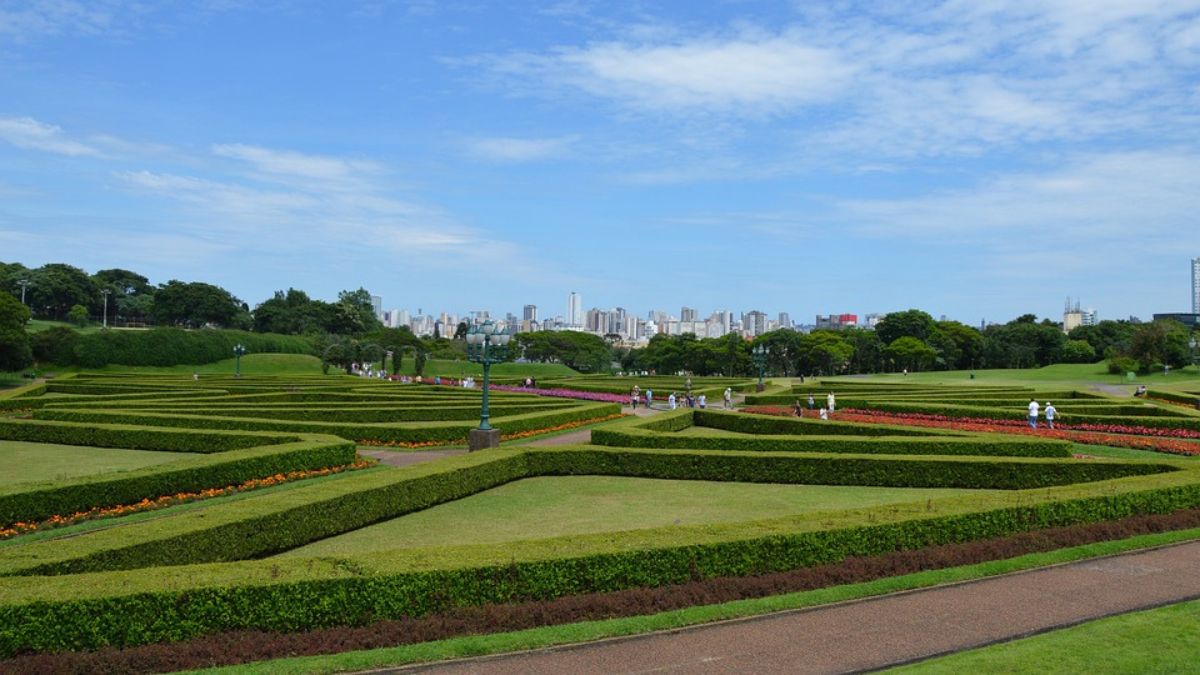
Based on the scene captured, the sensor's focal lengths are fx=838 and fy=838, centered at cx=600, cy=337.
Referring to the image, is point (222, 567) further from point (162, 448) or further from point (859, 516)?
point (162, 448)

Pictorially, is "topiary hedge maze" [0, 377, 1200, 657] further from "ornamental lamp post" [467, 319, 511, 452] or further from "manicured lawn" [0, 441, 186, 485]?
"ornamental lamp post" [467, 319, 511, 452]

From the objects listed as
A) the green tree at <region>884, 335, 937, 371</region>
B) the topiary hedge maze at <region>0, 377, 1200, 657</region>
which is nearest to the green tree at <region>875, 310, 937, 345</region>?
the green tree at <region>884, 335, 937, 371</region>

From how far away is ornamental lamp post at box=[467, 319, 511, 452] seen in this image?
22.6 m

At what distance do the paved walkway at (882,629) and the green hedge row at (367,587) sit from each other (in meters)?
1.14

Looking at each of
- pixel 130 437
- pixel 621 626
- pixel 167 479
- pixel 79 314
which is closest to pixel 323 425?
pixel 130 437

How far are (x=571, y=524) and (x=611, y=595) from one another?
16.4 ft

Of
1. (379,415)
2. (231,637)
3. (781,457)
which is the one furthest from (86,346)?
(231,637)

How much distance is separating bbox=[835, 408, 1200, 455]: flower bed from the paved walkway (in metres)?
13.5

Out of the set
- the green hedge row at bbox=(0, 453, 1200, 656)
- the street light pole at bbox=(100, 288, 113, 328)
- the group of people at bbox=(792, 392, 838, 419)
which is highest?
the street light pole at bbox=(100, 288, 113, 328)

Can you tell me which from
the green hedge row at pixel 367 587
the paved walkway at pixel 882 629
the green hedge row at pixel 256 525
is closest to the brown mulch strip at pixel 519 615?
the green hedge row at pixel 367 587

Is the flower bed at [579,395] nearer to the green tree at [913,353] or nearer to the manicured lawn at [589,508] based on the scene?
the manicured lawn at [589,508]

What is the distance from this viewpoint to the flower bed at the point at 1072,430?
2322cm

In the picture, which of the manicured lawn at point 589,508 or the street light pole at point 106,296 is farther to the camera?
the street light pole at point 106,296

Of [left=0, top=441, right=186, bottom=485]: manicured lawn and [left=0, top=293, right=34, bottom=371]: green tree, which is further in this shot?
[left=0, top=293, right=34, bottom=371]: green tree
